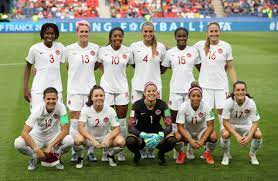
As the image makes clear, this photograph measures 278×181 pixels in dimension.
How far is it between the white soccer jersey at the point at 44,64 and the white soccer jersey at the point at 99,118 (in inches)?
31.0

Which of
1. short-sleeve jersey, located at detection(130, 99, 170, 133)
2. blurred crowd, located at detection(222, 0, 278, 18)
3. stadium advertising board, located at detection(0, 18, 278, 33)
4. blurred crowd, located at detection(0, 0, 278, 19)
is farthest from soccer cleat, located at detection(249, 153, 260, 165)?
blurred crowd, located at detection(222, 0, 278, 18)

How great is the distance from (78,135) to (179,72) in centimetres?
193

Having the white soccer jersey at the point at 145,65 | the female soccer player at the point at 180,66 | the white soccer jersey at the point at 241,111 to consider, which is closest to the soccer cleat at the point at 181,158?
the female soccer player at the point at 180,66

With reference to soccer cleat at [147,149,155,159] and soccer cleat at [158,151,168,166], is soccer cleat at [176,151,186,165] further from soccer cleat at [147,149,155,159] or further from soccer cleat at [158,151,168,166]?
soccer cleat at [147,149,155,159]

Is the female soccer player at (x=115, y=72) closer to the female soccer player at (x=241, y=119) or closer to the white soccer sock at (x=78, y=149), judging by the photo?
the white soccer sock at (x=78, y=149)

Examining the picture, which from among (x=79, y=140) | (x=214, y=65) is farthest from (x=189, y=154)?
(x=79, y=140)

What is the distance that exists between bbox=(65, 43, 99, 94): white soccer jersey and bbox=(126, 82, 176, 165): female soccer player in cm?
90

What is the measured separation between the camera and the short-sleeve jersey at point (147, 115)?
31.0 feet

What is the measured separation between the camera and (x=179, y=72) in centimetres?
1010

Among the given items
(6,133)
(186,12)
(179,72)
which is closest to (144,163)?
(179,72)

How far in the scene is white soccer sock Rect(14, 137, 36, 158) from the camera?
8953mm

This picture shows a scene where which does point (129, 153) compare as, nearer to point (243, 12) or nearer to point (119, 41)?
point (119, 41)

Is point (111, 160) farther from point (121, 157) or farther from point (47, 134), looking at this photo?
point (47, 134)

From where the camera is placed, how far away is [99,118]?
9.41 m
